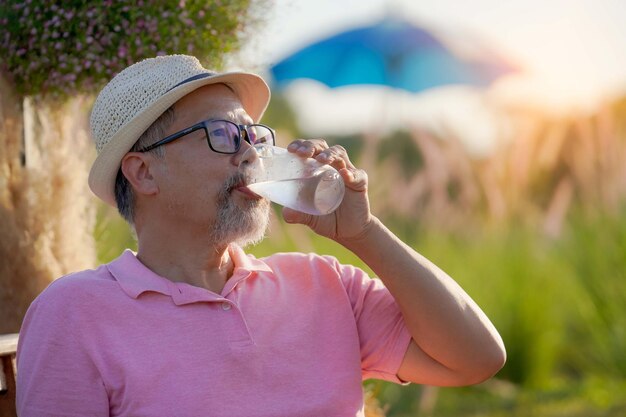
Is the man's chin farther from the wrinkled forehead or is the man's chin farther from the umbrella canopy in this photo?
the umbrella canopy

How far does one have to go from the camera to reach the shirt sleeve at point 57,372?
224cm

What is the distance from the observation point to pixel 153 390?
7.55 feet

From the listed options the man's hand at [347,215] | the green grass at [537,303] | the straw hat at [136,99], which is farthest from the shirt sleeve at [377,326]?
the green grass at [537,303]

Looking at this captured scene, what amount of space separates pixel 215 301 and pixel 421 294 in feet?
1.77

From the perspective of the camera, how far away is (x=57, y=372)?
225 centimetres

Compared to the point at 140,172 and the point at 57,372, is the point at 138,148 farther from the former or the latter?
the point at 57,372

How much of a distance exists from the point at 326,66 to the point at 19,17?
21.5 ft

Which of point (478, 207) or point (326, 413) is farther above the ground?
point (326, 413)

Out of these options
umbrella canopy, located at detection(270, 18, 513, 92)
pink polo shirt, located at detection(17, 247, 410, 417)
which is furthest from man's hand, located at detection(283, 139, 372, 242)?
umbrella canopy, located at detection(270, 18, 513, 92)

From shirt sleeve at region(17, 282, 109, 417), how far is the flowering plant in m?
1.05

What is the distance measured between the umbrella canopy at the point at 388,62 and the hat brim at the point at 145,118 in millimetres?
5987

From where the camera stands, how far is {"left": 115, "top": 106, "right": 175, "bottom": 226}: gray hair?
2568mm

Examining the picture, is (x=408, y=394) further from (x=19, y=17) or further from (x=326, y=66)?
(x=19, y=17)

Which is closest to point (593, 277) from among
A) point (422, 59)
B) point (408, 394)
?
point (408, 394)
